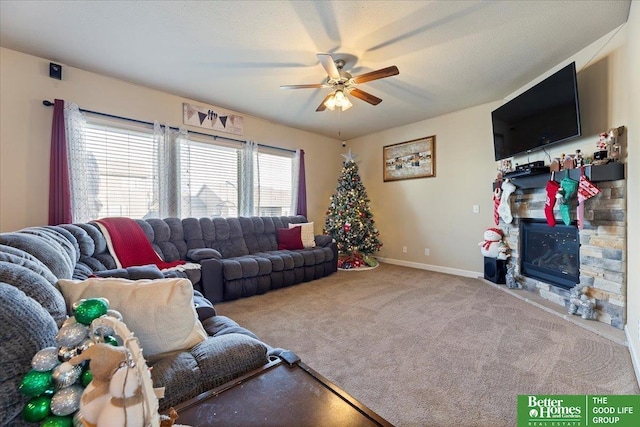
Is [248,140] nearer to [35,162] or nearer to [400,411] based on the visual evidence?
[35,162]

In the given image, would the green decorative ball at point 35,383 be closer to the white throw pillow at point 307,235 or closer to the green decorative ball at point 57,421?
the green decorative ball at point 57,421

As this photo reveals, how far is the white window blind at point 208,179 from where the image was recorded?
3.90 metres

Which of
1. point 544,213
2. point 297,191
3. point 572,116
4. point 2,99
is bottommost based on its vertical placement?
point 544,213

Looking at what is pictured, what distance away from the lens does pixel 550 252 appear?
3.22 meters

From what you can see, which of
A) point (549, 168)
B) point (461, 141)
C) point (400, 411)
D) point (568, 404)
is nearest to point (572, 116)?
point (549, 168)

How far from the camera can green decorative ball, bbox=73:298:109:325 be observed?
2.08 ft

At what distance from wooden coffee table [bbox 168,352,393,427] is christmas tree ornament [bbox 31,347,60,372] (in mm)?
337

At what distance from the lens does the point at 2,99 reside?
270 cm

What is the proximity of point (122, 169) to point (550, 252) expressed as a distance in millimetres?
5159

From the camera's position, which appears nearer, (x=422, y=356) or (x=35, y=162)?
(x=422, y=356)

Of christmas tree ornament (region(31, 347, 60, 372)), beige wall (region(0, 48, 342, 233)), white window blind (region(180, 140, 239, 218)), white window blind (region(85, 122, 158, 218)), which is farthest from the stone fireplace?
beige wall (region(0, 48, 342, 233))

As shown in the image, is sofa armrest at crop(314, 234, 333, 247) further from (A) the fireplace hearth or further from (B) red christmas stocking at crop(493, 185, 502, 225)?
(A) the fireplace hearth

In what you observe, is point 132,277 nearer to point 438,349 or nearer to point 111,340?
point 111,340

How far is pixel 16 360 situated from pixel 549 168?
3.98m
